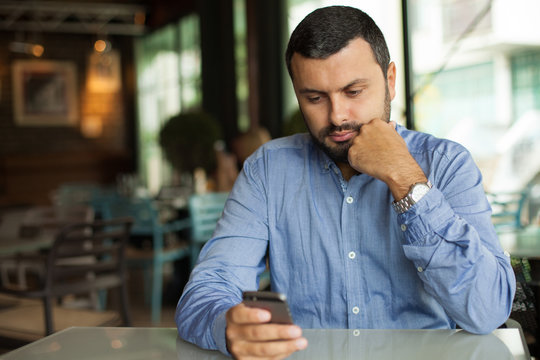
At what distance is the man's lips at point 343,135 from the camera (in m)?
1.31

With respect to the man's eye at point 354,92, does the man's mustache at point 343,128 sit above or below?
below

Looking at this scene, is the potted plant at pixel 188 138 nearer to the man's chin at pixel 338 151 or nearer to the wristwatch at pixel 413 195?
the man's chin at pixel 338 151

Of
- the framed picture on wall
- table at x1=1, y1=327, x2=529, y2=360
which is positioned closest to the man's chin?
table at x1=1, y1=327, x2=529, y2=360

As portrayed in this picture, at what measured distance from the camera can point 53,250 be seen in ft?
8.82

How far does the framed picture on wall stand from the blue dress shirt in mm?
12367

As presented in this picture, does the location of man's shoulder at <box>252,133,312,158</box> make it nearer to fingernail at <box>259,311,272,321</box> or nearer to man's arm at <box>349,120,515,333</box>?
man's arm at <box>349,120,515,333</box>

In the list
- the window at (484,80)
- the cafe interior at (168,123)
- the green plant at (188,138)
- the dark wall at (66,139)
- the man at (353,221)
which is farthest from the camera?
the dark wall at (66,139)

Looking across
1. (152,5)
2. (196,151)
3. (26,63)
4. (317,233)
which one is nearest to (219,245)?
(317,233)

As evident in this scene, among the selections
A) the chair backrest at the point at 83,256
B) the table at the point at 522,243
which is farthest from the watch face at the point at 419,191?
the chair backrest at the point at 83,256

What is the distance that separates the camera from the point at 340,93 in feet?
4.21

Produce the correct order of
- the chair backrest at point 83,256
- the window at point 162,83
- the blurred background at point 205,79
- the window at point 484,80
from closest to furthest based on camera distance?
the chair backrest at point 83,256
the window at point 484,80
the blurred background at point 205,79
the window at point 162,83

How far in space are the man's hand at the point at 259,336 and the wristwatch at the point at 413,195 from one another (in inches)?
14.8

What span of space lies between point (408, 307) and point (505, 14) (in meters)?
3.59

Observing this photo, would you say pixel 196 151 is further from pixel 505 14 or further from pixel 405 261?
pixel 405 261
